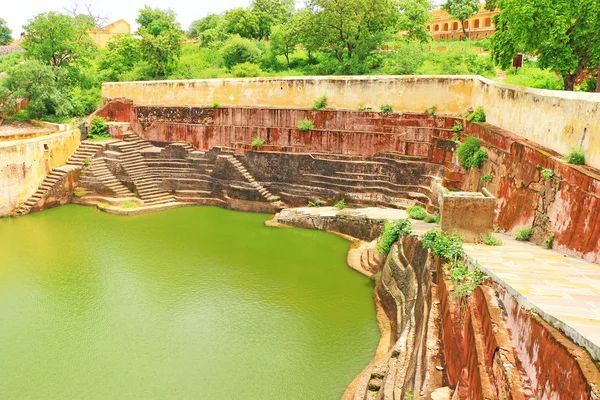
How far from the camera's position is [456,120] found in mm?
11617

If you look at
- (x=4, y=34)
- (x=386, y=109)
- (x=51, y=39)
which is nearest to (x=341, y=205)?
(x=386, y=109)

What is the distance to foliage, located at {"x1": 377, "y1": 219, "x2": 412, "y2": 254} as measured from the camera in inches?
345

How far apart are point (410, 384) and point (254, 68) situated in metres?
14.7

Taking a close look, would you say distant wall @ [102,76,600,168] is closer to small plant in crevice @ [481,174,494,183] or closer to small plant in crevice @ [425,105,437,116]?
small plant in crevice @ [425,105,437,116]

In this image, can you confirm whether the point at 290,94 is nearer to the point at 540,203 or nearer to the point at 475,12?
the point at 540,203

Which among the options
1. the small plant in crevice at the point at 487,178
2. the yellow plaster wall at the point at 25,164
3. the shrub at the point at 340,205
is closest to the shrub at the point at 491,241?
the small plant in crevice at the point at 487,178

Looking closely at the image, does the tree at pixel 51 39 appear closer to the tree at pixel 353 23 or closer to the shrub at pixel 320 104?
the tree at pixel 353 23

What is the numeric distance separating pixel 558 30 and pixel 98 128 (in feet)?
44.8

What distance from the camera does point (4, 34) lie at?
40000mm

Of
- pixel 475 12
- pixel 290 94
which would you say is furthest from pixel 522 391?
pixel 475 12

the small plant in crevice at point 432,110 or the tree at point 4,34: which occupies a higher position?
the tree at point 4,34

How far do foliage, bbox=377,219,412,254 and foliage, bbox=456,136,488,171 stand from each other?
6.51 feet

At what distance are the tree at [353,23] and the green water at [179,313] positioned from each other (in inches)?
309

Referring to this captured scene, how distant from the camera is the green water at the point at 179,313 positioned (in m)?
6.31
